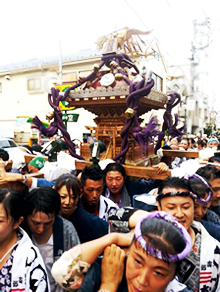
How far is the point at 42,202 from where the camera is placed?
1.33 m

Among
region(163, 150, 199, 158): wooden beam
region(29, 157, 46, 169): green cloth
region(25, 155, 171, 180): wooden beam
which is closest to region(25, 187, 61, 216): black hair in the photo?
region(25, 155, 171, 180): wooden beam

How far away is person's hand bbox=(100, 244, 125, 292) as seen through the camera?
0.91 metres

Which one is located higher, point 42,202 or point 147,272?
point 42,202

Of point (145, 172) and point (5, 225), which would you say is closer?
point (5, 225)

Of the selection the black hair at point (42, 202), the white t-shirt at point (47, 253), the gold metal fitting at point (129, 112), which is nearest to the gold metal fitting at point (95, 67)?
the gold metal fitting at point (129, 112)

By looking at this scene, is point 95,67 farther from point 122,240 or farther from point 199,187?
point 122,240

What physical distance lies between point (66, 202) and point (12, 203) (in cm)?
52

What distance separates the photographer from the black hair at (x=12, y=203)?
1203 millimetres

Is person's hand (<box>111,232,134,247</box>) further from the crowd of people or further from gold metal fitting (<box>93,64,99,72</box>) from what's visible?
gold metal fitting (<box>93,64,99,72</box>)

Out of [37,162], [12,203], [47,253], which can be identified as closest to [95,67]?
[37,162]

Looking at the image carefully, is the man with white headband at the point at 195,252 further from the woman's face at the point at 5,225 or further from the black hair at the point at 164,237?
the woman's face at the point at 5,225

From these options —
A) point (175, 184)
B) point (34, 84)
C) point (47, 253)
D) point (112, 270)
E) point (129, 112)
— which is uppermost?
point (34, 84)

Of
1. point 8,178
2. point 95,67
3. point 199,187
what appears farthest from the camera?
point 95,67

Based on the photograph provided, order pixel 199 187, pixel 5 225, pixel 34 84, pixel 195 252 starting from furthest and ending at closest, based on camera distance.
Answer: pixel 34 84
pixel 199 187
pixel 195 252
pixel 5 225
